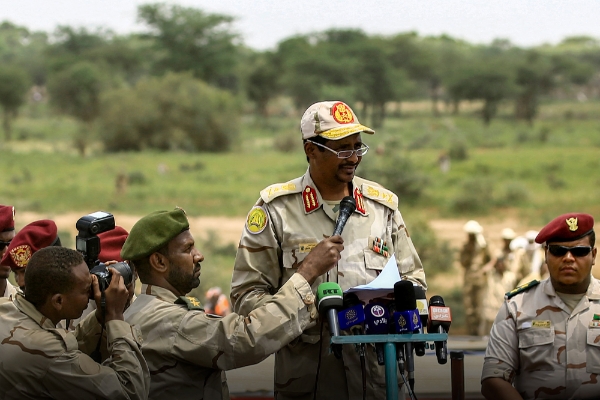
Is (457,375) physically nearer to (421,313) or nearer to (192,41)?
(421,313)

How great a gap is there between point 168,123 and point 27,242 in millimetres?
29576

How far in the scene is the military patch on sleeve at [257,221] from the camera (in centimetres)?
383

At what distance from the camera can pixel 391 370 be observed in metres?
3.08

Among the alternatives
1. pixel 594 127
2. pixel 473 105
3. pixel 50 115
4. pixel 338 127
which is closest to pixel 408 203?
pixel 594 127

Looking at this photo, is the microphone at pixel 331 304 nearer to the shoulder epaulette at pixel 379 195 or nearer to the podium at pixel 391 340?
the podium at pixel 391 340

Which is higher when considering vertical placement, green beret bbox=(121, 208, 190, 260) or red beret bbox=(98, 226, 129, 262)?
green beret bbox=(121, 208, 190, 260)

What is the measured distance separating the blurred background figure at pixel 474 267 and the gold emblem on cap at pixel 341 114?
28.0ft

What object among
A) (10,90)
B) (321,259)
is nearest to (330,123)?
(321,259)

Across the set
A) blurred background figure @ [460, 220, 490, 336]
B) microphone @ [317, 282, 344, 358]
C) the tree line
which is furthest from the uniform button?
the tree line

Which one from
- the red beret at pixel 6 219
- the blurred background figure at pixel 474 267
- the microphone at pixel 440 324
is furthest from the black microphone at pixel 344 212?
the blurred background figure at pixel 474 267

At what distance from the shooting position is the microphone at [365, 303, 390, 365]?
124 inches

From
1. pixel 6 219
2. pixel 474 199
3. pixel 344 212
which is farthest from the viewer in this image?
pixel 474 199

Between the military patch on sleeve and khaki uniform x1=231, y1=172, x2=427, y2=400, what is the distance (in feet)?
0.04

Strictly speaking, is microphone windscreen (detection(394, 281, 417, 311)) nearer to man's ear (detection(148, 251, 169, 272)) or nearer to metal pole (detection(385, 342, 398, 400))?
metal pole (detection(385, 342, 398, 400))
